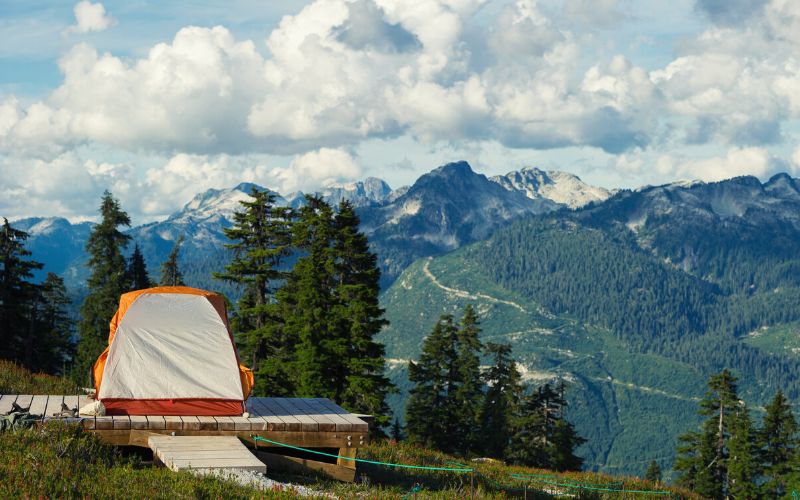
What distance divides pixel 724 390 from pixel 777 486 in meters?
9.11

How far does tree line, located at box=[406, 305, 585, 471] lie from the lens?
6812 centimetres

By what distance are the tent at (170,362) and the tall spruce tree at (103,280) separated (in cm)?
4445

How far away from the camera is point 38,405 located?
603 inches

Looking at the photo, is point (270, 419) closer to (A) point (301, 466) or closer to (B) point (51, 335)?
(A) point (301, 466)

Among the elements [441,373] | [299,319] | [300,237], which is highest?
[300,237]

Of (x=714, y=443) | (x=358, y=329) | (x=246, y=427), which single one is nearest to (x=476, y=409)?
(x=714, y=443)

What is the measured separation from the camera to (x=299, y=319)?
44.4 metres

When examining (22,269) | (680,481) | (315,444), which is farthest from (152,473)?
(680,481)

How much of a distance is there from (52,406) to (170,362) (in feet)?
7.67

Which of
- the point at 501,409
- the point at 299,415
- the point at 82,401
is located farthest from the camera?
the point at 501,409

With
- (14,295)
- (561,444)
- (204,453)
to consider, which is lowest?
(561,444)

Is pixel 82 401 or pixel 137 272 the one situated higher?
pixel 137 272

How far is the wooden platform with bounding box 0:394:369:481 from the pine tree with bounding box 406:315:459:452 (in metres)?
51.4

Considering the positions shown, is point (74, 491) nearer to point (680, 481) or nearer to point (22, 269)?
point (22, 269)
